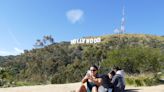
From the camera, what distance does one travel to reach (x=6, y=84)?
23.7m

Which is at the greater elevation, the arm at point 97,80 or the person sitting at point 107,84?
the arm at point 97,80

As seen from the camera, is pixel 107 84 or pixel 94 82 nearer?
pixel 94 82

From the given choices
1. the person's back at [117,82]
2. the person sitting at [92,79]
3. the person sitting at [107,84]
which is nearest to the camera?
the person sitting at [92,79]

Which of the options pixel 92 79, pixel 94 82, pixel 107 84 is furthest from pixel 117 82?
pixel 92 79

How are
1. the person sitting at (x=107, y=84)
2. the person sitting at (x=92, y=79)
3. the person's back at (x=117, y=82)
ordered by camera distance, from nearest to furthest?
the person sitting at (x=92, y=79) → the person sitting at (x=107, y=84) → the person's back at (x=117, y=82)

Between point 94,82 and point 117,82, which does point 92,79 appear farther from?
point 117,82

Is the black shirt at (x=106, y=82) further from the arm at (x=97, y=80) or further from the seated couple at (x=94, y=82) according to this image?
the arm at (x=97, y=80)

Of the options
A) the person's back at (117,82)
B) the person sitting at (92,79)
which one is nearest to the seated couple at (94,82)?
the person sitting at (92,79)

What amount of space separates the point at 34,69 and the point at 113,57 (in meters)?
27.6

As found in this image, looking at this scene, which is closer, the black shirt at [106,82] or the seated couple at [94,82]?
the seated couple at [94,82]

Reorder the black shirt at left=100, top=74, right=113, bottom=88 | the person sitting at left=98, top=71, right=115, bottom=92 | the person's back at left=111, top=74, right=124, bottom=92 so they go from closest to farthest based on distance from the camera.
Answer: the person sitting at left=98, top=71, right=115, bottom=92
the black shirt at left=100, top=74, right=113, bottom=88
the person's back at left=111, top=74, right=124, bottom=92

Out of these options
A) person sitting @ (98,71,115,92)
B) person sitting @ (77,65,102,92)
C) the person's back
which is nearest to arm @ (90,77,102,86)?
person sitting @ (77,65,102,92)

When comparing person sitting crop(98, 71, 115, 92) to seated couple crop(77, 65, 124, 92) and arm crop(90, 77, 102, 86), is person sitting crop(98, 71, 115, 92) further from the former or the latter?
arm crop(90, 77, 102, 86)

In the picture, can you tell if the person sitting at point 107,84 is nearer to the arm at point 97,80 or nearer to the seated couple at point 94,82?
the seated couple at point 94,82
